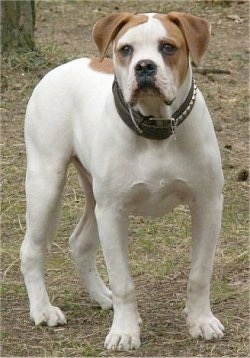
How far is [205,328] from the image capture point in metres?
4.86

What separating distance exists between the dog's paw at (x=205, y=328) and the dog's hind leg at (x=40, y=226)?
697 mm

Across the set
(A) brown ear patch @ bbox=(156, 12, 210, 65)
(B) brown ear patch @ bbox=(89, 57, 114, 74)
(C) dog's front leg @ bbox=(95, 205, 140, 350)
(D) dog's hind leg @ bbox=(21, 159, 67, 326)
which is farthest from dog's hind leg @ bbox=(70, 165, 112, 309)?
(A) brown ear patch @ bbox=(156, 12, 210, 65)

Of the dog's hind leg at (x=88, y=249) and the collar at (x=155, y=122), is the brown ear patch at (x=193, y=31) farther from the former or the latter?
the dog's hind leg at (x=88, y=249)

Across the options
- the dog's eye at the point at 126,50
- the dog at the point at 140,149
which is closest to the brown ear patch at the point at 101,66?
the dog at the point at 140,149

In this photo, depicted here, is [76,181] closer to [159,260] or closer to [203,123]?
[159,260]

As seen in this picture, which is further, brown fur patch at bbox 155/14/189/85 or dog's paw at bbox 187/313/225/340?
dog's paw at bbox 187/313/225/340

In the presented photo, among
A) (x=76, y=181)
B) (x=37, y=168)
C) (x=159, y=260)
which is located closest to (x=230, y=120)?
(x=76, y=181)

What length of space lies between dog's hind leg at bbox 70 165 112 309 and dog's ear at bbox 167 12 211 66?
1165mm

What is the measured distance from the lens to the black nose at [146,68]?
4.31 meters

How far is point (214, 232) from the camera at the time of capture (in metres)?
4.77

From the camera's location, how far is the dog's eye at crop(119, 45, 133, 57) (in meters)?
4.45

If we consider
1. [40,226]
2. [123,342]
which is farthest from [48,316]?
[123,342]

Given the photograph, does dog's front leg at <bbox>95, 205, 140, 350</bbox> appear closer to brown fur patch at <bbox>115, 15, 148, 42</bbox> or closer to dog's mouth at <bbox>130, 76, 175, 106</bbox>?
dog's mouth at <bbox>130, 76, 175, 106</bbox>

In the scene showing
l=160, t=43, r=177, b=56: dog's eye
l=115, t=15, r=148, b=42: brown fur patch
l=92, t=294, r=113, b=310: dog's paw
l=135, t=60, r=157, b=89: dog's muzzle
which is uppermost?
l=115, t=15, r=148, b=42: brown fur patch
